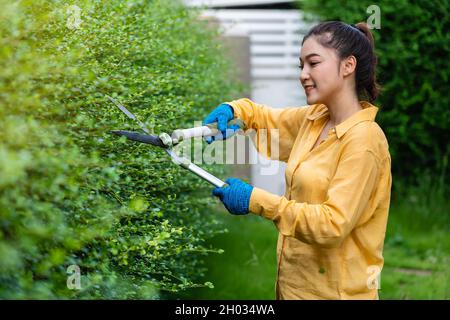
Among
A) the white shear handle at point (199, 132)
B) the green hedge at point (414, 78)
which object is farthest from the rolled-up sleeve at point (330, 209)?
the green hedge at point (414, 78)

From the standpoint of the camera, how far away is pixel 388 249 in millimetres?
6598

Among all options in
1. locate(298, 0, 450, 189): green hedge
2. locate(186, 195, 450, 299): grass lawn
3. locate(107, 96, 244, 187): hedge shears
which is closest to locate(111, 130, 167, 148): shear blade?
locate(107, 96, 244, 187): hedge shears

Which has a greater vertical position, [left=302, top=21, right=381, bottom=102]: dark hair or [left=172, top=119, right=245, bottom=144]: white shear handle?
[left=302, top=21, right=381, bottom=102]: dark hair

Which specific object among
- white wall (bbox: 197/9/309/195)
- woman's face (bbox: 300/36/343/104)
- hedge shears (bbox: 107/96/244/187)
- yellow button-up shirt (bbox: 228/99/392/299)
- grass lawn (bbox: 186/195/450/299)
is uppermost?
white wall (bbox: 197/9/309/195)

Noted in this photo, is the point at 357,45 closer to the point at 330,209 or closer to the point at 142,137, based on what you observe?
the point at 330,209

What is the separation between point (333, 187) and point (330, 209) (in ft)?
0.33

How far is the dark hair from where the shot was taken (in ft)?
9.65

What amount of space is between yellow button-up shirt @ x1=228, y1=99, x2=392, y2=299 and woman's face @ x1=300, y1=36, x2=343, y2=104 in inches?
5.9

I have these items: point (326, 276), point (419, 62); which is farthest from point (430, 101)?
point (326, 276)

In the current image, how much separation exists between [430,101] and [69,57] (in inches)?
221

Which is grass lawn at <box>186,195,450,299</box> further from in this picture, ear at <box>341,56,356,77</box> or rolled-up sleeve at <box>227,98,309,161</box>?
ear at <box>341,56,356,77</box>

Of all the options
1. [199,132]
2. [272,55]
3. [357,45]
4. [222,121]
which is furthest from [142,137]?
[272,55]

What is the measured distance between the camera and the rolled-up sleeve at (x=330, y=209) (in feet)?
8.42

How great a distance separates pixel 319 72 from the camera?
2898mm
